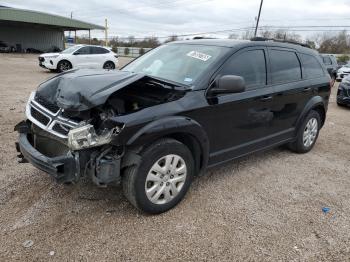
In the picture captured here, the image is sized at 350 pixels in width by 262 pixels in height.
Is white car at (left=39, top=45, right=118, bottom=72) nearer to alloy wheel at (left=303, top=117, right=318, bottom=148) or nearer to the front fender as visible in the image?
alloy wheel at (left=303, top=117, right=318, bottom=148)

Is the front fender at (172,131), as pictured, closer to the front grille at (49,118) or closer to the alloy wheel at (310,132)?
the front grille at (49,118)

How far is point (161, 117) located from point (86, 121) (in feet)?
2.25

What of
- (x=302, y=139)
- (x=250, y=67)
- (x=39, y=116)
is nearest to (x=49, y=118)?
(x=39, y=116)

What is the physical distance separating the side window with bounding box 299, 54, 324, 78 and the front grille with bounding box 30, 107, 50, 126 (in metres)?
3.77

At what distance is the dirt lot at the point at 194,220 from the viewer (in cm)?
278

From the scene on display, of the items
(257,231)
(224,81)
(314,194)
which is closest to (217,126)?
(224,81)

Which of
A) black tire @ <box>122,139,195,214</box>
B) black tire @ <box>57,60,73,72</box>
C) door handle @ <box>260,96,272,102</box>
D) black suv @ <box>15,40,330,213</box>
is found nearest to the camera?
black suv @ <box>15,40,330,213</box>

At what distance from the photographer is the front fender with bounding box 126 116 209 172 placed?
2.92 m

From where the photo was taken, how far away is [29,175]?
4.01m

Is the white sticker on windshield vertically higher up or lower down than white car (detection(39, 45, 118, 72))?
higher up

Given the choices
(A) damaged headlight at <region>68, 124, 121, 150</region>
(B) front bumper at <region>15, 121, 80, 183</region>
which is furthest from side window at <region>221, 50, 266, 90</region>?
(B) front bumper at <region>15, 121, 80, 183</region>

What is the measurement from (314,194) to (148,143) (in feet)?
7.38

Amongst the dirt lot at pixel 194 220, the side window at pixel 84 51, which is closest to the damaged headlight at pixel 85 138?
the dirt lot at pixel 194 220

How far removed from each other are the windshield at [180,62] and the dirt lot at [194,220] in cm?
135
